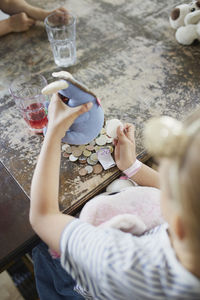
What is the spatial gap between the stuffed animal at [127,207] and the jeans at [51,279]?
0.17 m

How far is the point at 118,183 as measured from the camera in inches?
29.2

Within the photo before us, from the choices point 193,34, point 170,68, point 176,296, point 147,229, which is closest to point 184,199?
point 176,296

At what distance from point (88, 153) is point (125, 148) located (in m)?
0.10

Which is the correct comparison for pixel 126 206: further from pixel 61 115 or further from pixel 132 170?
pixel 61 115

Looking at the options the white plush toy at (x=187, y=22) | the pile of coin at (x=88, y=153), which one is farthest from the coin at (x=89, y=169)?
the white plush toy at (x=187, y=22)

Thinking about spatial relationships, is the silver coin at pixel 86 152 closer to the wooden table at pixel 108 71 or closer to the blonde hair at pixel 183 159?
the wooden table at pixel 108 71

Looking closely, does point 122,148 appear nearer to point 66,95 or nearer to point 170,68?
point 66,95

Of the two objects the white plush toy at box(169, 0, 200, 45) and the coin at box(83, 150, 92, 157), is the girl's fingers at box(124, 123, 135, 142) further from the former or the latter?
the white plush toy at box(169, 0, 200, 45)

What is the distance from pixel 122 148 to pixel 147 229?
213 mm

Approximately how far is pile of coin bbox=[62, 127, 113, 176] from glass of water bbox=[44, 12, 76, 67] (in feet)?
1.21

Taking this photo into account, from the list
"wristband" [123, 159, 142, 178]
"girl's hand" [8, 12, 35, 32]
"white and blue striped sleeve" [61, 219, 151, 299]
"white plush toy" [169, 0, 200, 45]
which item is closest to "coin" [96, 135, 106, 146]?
"wristband" [123, 159, 142, 178]

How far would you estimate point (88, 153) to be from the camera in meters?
0.76

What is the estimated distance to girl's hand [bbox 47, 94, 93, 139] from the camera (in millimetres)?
657

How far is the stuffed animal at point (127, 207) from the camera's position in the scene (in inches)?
26.2
